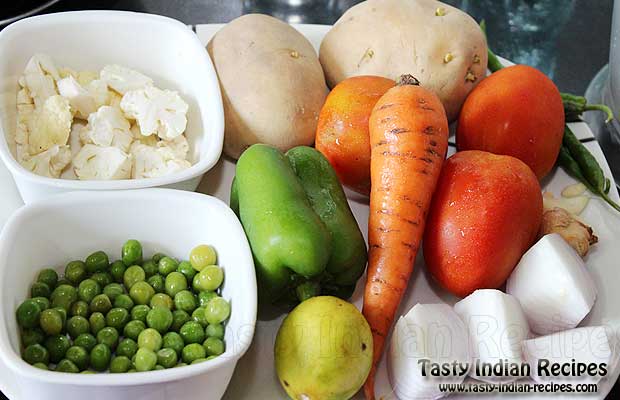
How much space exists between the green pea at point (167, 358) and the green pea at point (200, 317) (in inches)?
2.6

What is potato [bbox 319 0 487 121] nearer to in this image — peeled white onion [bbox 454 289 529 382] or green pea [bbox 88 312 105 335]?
peeled white onion [bbox 454 289 529 382]

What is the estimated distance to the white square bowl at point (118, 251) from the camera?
0.93 meters

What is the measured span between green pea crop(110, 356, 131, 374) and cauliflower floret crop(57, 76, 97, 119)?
0.51m

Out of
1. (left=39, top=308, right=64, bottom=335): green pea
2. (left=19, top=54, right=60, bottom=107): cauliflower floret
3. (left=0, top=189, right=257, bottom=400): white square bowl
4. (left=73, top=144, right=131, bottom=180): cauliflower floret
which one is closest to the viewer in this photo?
(left=0, top=189, right=257, bottom=400): white square bowl

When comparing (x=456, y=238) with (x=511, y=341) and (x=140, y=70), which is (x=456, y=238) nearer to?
(x=511, y=341)

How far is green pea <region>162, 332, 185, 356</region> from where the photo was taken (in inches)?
41.4

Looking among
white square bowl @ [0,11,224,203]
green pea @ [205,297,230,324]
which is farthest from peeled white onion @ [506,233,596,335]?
white square bowl @ [0,11,224,203]

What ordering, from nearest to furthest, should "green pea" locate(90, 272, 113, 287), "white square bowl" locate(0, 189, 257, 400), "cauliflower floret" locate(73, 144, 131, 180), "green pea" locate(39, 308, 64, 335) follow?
"white square bowl" locate(0, 189, 257, 400)
"green pea" locate(39, 308, 64, 335)
"green pea" locate(90, 272, 113, 287)
"cauliflower floret" locate(73, 144, 131, 180)

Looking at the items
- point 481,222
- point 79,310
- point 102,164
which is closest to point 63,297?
point 79,310

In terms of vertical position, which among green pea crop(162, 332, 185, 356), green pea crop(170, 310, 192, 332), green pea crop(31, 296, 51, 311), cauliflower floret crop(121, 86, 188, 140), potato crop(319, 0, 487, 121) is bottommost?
green pea crop(170, 310, 192, 332)

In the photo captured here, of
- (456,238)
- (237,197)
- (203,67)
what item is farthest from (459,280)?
(203,67)

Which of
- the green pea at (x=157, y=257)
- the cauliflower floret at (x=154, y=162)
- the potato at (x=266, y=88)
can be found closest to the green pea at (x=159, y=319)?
the green pea at (x=157, y=257)

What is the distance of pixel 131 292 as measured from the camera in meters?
1.13

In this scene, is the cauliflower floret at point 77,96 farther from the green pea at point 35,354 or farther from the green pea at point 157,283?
the green pea at point 35,354
